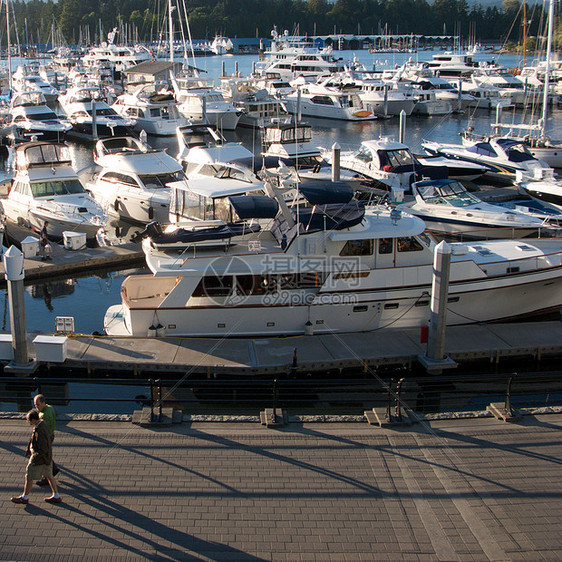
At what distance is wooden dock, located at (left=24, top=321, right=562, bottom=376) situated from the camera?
14.8 meters

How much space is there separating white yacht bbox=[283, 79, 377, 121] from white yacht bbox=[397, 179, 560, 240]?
109 ft

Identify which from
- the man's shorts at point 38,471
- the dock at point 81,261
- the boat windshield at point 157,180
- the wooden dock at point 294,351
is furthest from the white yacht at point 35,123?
the man's shorts at point 38,471

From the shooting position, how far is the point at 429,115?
63.2 meters

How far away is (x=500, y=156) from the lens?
34.4m

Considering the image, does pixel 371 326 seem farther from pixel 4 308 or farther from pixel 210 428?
pixel 4 308

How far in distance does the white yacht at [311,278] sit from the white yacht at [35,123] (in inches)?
1324

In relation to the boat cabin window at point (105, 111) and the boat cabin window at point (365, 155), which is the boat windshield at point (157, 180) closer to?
the boat cabin window at point (365, 155)

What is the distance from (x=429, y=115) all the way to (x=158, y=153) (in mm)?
40003

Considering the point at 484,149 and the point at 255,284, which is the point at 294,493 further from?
the point at 484,149

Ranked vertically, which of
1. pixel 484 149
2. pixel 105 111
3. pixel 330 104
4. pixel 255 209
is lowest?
pixel 484 149

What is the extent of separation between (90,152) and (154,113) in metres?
7.04

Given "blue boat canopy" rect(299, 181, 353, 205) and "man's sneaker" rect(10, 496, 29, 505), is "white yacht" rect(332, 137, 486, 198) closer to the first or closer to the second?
"blue boat canopy" rect(299, 181, 353, 205)

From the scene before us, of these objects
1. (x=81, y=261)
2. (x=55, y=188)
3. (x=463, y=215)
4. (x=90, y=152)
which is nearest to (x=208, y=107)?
(x=90, y=152)

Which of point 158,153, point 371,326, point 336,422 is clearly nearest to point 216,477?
point 336,422
